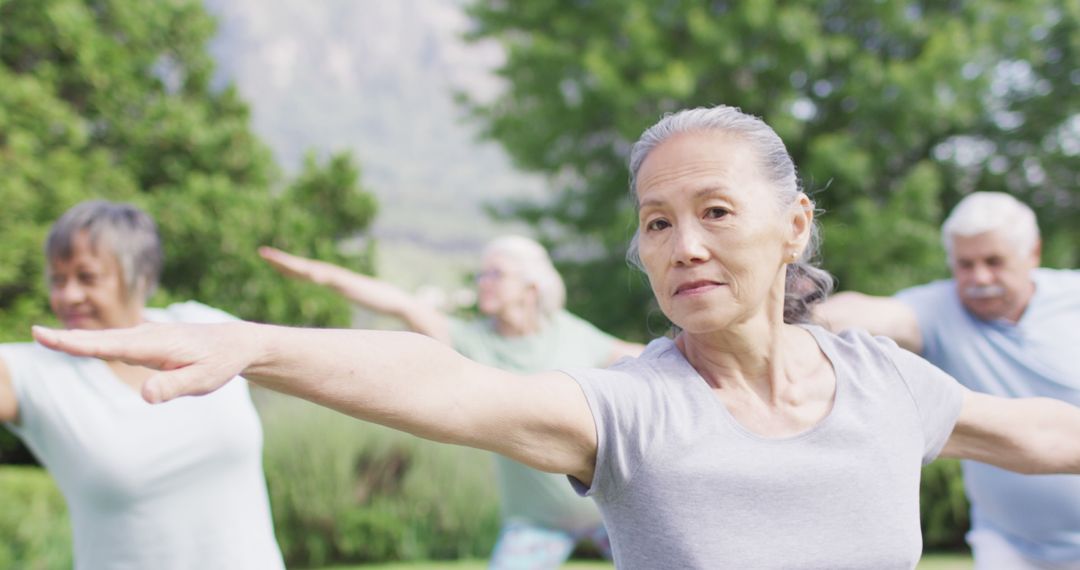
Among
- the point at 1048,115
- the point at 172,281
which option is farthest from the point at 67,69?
the point at 1048,115

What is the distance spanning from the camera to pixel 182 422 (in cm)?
284

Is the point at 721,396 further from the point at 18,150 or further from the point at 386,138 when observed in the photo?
the point at 386,138

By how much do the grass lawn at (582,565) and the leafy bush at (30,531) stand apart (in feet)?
7.26

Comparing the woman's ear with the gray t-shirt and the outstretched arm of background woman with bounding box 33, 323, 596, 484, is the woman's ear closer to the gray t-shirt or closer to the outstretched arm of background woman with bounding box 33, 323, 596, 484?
the gray t-shirt

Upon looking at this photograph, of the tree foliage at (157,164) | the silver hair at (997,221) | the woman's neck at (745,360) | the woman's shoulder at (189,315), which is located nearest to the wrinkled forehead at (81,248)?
the woman's shoulder at (189,315)

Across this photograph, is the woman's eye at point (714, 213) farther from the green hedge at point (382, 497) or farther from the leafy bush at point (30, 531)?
the green hedge at point (382, 497)

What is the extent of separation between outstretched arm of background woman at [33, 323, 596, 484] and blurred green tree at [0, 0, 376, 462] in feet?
25.8

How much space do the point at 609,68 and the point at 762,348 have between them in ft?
37.9

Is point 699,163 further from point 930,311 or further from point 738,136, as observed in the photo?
point 930,311

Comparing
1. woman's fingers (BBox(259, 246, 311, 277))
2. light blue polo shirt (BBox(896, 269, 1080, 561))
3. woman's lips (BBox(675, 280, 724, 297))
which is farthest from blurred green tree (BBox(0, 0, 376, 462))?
woman's lips (BBox(675, 280, 724, 297))

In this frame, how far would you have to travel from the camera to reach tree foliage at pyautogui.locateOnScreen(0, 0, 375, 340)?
8945mm

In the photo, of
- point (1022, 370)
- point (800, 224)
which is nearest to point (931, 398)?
point (800, 224)

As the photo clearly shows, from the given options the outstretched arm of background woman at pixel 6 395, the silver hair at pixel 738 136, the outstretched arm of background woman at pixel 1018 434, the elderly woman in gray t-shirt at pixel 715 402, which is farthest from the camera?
the outstretched arm of background woman at pixel 6 395

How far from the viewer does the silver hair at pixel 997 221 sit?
138 inches
